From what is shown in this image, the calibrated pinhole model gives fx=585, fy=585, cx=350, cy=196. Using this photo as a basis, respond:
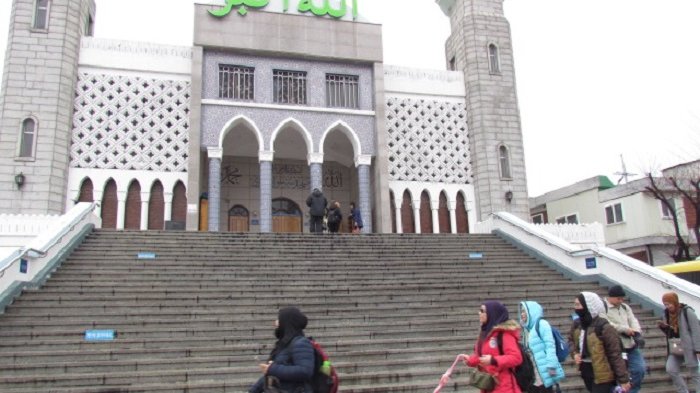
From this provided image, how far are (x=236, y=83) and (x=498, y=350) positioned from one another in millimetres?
14857

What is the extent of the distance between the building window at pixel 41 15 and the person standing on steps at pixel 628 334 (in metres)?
16.0

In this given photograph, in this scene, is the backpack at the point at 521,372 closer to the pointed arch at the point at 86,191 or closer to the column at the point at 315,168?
the column at the point at 315,168

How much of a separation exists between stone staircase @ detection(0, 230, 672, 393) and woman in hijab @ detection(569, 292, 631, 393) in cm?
196

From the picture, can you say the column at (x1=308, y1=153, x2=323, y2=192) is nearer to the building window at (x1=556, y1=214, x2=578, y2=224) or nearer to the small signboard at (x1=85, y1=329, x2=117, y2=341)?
the small signboard at (x1=85, y1=329, x2=117, y2=341)

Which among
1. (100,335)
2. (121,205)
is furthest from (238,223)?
(100,335)

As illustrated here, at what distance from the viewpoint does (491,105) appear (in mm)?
18828

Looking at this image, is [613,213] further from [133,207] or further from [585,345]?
[585,345]

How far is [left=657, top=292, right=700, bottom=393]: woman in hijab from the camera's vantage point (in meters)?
5.45

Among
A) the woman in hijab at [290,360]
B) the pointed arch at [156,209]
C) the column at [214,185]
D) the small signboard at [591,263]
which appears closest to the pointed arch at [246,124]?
the column at [214,185]

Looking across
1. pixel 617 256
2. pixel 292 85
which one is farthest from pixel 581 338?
pixel 292 85

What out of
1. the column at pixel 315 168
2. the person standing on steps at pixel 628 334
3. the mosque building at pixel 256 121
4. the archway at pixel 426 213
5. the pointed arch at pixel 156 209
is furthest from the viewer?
the archway at pixel 426 213

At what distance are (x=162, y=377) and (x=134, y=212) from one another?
35.9 feet

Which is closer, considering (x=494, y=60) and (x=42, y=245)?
(x=42, y=245)

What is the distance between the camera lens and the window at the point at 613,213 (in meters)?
22.7
